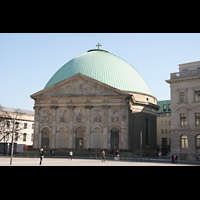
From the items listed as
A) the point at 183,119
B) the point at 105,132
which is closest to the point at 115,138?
the point at 105,132

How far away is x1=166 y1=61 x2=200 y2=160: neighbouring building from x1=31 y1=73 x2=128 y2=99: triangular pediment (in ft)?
37.1

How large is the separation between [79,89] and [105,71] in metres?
12.7

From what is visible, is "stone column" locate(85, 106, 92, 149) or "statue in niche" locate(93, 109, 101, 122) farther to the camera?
"statue in niche" locate(93, 109, 101, 122)

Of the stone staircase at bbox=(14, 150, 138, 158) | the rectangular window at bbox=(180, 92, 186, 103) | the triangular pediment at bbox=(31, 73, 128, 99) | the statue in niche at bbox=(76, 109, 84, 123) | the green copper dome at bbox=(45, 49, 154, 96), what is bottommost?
the stone staircase at bbox=(14, 150, 138, 158)

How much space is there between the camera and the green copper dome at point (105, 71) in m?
69.8

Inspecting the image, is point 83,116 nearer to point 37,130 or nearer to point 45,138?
point 45,138

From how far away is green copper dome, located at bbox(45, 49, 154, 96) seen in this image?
69.8m

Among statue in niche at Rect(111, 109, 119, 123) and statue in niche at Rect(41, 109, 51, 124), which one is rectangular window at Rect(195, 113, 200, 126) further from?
statue in niche at Rect(41, 109, 51, 124)

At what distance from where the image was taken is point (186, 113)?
166ft

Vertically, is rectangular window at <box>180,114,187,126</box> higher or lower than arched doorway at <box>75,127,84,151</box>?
higher

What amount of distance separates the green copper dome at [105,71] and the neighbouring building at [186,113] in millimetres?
18868

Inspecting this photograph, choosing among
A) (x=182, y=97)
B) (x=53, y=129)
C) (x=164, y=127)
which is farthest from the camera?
(x=164, y=127)

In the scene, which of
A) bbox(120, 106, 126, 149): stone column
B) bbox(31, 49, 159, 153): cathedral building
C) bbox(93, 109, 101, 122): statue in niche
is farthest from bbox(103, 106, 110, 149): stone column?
bbox(120, 106, 126, 149): stone column
